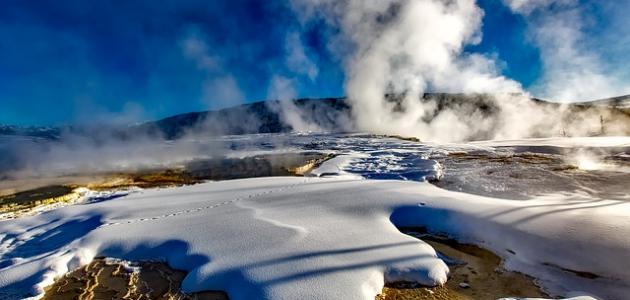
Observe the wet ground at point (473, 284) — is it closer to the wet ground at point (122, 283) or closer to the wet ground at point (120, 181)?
the wet ground at point (122, 283)

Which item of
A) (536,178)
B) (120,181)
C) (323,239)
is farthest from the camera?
(120,181)

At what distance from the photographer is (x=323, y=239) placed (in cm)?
578

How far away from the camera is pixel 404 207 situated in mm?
7520

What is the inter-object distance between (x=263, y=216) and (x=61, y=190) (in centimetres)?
1030

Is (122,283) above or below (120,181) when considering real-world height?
below

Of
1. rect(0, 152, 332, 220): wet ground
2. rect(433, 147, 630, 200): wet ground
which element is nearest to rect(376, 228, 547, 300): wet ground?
rect(433, 147, 630, 200): wet ground

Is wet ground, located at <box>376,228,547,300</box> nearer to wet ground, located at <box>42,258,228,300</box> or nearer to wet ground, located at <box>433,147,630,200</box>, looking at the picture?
wet ground, located at <box>42,258,228,300</box>

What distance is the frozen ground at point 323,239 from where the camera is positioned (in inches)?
184

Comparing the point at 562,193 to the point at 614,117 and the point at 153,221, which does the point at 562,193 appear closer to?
the point at 153,221

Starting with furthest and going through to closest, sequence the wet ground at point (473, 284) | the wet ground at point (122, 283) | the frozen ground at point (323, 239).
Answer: the wet ground at point (122, 283), the frozen ground at point (323, 239), the wet ground at point (473, 284)

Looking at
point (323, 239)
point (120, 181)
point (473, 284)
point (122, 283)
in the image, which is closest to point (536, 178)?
point (473, 284)

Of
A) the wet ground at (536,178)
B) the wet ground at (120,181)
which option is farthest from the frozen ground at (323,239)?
the wet ground at (120,181)

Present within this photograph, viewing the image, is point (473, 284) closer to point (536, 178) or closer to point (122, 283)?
point (122, 283)

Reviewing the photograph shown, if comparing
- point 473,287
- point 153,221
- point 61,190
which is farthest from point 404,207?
point 61,190
